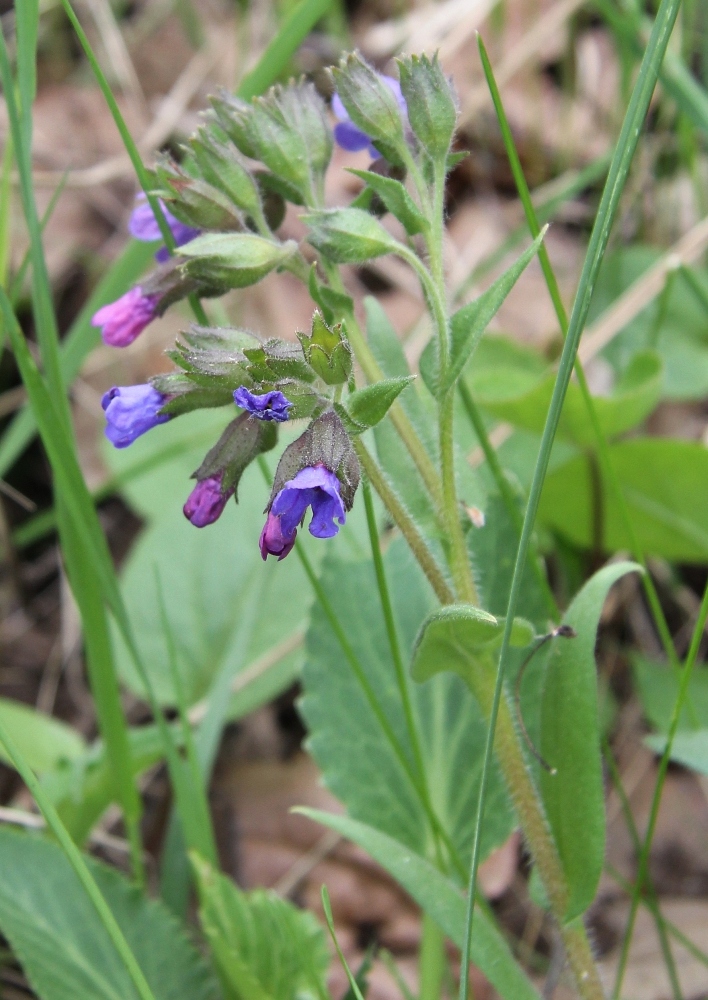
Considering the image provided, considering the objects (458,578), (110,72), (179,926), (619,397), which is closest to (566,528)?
(619,397)

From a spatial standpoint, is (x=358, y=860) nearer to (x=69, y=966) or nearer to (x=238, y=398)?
(x=69, y=966)

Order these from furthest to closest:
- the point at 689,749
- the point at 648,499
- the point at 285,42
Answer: the point at 648,499, the point at 285,42, the point at 689,749

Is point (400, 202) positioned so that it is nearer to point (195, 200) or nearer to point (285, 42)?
point (195, 200)

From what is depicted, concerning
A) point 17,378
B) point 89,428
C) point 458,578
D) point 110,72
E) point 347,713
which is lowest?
point 347,713

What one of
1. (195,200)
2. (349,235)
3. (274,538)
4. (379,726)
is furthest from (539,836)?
(195,200)

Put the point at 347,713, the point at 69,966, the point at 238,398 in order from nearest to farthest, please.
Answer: the point at 238,398
the point at 69,966
the point at 347,713

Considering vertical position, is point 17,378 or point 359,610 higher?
point 17,378
